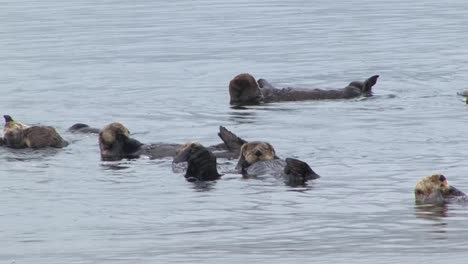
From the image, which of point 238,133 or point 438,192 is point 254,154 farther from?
point 238,133

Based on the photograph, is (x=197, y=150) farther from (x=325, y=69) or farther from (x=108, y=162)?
(x=325, y=69)

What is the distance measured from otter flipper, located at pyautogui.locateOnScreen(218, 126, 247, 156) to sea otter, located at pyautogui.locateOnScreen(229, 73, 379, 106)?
4111mm

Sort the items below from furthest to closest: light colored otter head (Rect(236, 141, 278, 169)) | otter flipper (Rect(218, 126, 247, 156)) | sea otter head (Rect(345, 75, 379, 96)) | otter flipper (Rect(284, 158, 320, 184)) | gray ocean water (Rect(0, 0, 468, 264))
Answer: sea otter head (Rect(345, 75, 379, 96)), otter flipper (Rect(218, 126, 247, 156)), light colored otter head (Rect(236, 141, 278, 169)), otter flipper (Rect(284, 158, 320, 184)), gray ocean water (Rect(0, 0, 468, 264))

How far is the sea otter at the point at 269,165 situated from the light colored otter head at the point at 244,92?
4.75m

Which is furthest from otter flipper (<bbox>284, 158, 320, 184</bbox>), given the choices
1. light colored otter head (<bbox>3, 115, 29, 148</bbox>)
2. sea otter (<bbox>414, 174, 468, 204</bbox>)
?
light colored otter head (<bbox>3, 115, 29, 148</bbox>)

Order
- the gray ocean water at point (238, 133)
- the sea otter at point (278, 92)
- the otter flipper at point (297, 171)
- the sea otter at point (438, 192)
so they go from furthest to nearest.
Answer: the sea otter at point (278, 92) < the otter flipper at point (297, 171) < the sea otter at point (438, 192) < the gray ocean water at point (238, 133)

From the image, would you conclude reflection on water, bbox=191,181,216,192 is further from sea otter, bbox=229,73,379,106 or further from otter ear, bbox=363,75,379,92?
otter ear, bbox=363,75,379,92

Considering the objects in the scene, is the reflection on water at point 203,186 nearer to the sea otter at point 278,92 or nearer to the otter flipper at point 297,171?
the otter flipper at point 297,171

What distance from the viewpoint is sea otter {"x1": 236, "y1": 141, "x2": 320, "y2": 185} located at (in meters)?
11.5

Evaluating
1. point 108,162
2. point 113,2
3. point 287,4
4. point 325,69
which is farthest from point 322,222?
point 113,2

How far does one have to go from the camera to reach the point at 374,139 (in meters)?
13.7

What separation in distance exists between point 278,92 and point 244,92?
0.42m

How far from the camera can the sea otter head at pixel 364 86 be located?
17203 mm

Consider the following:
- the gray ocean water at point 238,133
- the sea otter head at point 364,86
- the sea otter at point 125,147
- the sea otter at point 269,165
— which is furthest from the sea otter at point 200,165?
the sea otter head at point 364,86
